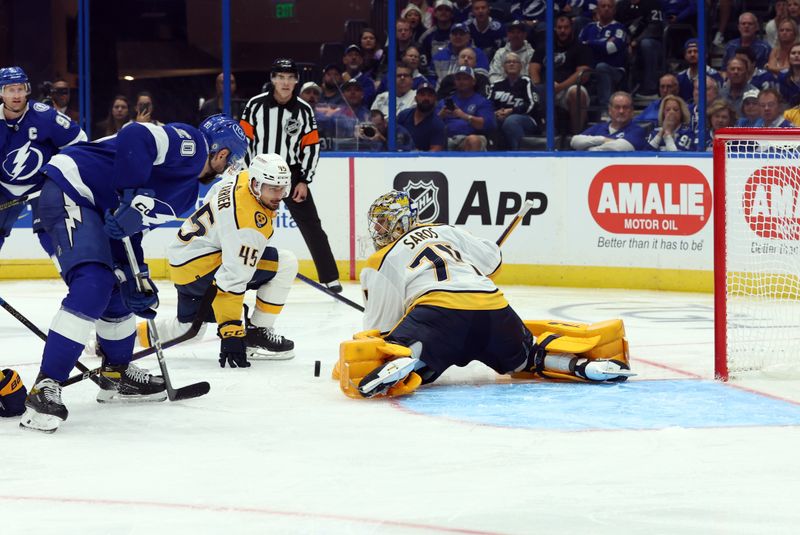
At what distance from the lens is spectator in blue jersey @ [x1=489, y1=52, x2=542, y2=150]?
7773 millimetres

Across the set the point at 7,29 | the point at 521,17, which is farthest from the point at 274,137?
the point at 7,29

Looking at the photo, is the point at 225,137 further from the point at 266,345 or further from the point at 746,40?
the point at 746,40

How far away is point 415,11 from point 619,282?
7.29 feet

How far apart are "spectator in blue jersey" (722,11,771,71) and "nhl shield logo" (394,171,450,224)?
1796 millimetres

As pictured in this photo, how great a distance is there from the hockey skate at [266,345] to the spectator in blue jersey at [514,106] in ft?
10.3

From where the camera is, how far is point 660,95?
746 centimetres

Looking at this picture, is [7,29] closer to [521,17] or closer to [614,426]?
[521,17]

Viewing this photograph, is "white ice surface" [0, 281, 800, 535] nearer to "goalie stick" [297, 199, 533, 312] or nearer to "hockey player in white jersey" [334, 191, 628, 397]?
"hockey player in white jersey" [334, 191, 628, 397]

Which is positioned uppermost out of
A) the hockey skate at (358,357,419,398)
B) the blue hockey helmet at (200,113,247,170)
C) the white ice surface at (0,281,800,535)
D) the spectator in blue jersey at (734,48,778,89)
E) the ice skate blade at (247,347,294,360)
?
the spectator in blue jersey at (734,48,778,89)

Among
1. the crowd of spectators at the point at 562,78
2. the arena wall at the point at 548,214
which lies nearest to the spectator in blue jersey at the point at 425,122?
the crowd of spectators at the point at 562,78

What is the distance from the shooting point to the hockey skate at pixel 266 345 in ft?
16.3

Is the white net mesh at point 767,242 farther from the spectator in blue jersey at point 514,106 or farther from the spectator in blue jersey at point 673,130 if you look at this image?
the spectator in blue jersey at point 514,106

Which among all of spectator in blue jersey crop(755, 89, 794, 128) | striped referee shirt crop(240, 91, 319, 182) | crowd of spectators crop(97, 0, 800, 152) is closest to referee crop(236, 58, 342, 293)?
striped referee shirt crop(240, 91, 319, 182)

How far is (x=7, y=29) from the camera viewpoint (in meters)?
8.57
